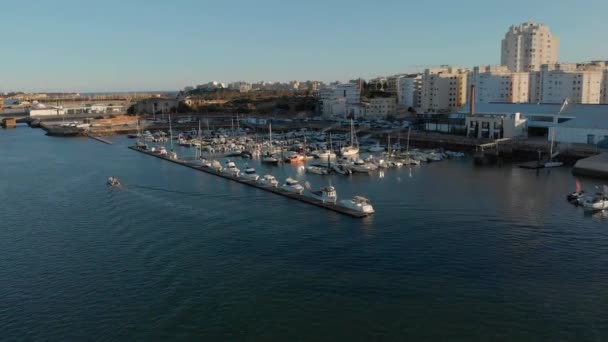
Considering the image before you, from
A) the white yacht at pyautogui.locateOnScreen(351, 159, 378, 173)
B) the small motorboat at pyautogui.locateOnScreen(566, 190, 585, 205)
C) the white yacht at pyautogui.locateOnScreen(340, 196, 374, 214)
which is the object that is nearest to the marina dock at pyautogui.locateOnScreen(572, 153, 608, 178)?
the small motorboat at pyautogui.locateOnScreen(566, 190, 585, 205)

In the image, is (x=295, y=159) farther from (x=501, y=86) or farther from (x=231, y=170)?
(x=501, y=86)

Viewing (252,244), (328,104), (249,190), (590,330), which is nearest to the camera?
(590,330)

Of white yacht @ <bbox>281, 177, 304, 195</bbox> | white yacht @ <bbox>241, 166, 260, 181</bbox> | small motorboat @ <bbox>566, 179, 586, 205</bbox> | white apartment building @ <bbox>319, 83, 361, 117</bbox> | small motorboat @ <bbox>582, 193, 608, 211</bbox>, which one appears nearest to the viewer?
small motorboat @ <bbox>582, 193, 608, 211</bbox>

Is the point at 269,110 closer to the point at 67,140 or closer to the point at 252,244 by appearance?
the point at 67,140

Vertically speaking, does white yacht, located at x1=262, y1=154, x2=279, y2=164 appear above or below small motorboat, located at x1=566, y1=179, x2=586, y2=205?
above

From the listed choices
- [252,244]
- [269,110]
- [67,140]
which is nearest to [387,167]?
[252,244]

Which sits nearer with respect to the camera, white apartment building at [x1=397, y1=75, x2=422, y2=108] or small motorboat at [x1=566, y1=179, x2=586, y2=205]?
small motorboat at [x1=566, y1=179, x2=586, y2=205]

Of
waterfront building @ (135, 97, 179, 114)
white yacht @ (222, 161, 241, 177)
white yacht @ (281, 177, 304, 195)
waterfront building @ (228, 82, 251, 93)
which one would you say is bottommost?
white yacht @ (281, 177, 304, 195)

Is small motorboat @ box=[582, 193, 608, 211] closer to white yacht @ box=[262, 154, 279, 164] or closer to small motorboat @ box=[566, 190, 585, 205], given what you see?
small motorboat @ box=[566, 190, 585, 205]
